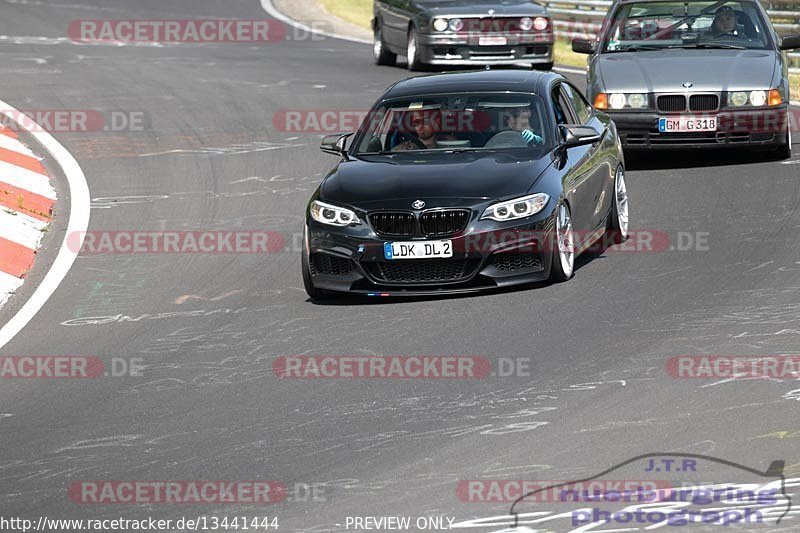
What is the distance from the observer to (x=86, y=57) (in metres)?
26.8

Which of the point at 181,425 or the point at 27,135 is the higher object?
the point at 181,425

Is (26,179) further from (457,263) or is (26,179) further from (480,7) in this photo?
Answer: (480,7)

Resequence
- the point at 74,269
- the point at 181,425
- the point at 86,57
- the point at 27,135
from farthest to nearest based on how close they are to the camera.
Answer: the point at 86,57 → the point at 27,135 → the point at 74,269 → the point at 181,425

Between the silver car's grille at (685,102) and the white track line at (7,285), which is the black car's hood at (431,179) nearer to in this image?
the white track line at (7,285)

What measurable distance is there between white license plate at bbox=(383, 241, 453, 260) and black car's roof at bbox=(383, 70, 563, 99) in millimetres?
1922

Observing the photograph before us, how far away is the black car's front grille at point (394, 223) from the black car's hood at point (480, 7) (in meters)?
13.6

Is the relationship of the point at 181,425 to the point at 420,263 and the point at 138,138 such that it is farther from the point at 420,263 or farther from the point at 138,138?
the point at 138,138

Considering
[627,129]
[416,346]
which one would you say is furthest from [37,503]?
[627,129]

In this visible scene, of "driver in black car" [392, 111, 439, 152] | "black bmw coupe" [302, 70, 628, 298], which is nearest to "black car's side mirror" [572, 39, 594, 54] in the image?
"black bmw coupe" [302, 70, 628, 298]

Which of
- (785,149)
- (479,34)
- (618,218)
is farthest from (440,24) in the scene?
(618,218)

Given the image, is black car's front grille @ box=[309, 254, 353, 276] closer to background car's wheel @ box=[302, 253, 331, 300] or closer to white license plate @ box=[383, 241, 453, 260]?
background car's wheel @ box=[302, 253, 331, 300]

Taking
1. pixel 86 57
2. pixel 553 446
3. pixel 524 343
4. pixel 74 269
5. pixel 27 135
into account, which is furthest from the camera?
pixel 86 57

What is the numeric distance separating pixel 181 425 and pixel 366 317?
2.57 m

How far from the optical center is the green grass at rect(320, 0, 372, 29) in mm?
33531
